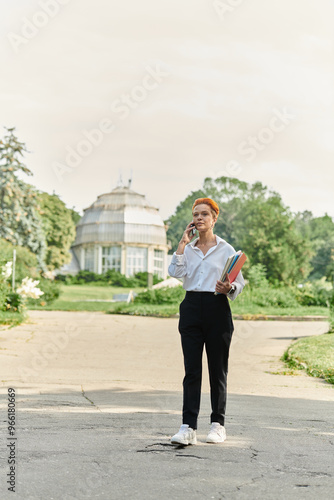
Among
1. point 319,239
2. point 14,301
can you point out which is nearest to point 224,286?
point 14,301

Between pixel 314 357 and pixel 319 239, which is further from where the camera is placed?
pixel 319 239

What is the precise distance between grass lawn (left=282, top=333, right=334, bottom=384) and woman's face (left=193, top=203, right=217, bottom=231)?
4142 mm

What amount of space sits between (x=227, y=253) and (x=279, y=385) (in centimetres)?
365

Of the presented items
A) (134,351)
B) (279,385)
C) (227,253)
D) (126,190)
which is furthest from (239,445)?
(126,190)

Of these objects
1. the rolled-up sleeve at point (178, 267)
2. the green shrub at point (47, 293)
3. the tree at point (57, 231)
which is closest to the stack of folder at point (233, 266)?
the rolled-up sleeve at point (178, 267)

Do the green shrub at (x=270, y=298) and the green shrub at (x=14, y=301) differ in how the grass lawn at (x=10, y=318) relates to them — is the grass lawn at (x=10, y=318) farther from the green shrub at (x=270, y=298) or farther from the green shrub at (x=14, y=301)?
the green shrub at (x=270, y=298)

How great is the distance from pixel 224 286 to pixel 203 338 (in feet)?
1.35

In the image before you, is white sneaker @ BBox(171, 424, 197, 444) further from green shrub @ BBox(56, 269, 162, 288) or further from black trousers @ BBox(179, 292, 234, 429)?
green shrub @ BBox(56, 269, 162, 288)

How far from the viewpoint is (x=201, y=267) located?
4.87 meters

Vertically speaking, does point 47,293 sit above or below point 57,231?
below

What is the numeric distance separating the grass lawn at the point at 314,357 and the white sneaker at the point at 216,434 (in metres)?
3.95

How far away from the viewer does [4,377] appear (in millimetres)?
7996

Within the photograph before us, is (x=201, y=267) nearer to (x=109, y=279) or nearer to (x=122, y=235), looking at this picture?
(x=109, y=279)

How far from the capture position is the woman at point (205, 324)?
472cm
